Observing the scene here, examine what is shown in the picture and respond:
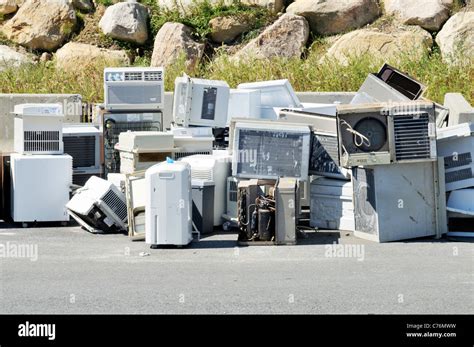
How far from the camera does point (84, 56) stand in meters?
20.3

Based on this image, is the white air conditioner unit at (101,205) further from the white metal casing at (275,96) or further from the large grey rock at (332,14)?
the large grey rock at (332,14)

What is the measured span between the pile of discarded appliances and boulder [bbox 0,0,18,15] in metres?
9.70

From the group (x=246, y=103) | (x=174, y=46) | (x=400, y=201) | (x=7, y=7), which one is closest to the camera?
(x=400, y=201)

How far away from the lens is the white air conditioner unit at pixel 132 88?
1307cm

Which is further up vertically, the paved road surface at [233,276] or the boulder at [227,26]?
the boulder at [227,26]

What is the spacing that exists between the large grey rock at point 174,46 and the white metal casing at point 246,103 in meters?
6.15

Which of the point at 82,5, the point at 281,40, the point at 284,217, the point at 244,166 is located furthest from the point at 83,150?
the point at 82,5

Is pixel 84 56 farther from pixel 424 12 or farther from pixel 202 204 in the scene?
pixel 202 204

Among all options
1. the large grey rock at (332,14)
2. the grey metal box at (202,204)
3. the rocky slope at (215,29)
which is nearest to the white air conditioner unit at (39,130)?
the grey metal box at (202,204)

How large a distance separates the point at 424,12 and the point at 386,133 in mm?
10422

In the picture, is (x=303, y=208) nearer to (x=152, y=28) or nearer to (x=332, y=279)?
(x=332, y=279)

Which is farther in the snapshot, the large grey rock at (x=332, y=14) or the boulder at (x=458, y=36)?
the large grey rock at (x=332, y=14)

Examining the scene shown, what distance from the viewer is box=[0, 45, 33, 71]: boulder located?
19031 mm

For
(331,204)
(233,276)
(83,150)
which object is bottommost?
(233,276)
